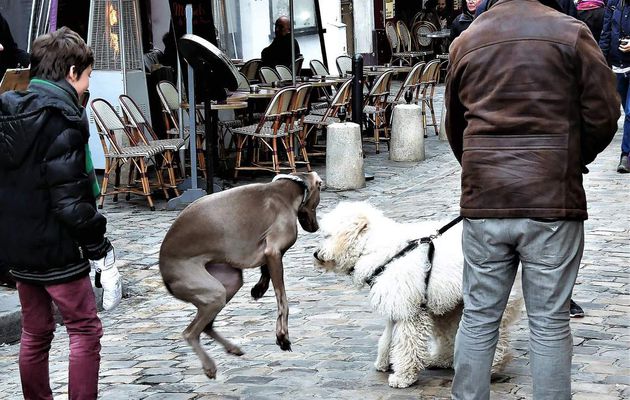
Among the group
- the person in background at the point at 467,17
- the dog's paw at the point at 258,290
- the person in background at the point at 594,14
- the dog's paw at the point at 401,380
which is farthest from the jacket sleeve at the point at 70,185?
the person in background at the point at 594,14

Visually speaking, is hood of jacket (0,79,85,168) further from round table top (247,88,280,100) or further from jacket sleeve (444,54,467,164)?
round table top (247,88,280,100)

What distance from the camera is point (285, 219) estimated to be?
5.36 metres

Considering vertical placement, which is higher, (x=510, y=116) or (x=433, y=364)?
(x=510, y=116)

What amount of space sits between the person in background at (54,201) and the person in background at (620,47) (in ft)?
26.9

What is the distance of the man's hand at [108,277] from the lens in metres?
5.10

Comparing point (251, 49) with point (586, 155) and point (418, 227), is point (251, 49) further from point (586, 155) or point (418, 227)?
point (586, 155)

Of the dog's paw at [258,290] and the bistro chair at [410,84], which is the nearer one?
the dog's paw at [258,290]

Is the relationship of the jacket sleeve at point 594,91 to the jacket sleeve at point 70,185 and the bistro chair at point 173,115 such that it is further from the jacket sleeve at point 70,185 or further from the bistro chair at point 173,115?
the bistro chair at point 173,115

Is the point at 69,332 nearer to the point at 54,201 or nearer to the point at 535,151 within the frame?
the point at 54,201

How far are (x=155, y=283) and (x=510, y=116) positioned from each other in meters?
4.82

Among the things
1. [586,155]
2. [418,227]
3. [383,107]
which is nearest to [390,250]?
[418,227]

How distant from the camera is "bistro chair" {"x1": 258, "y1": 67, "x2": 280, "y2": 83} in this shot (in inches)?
593

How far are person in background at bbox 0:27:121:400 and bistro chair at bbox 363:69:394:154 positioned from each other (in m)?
10.4

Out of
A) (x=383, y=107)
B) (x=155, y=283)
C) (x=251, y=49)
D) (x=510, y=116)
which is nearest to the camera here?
(x=510, y=116)
